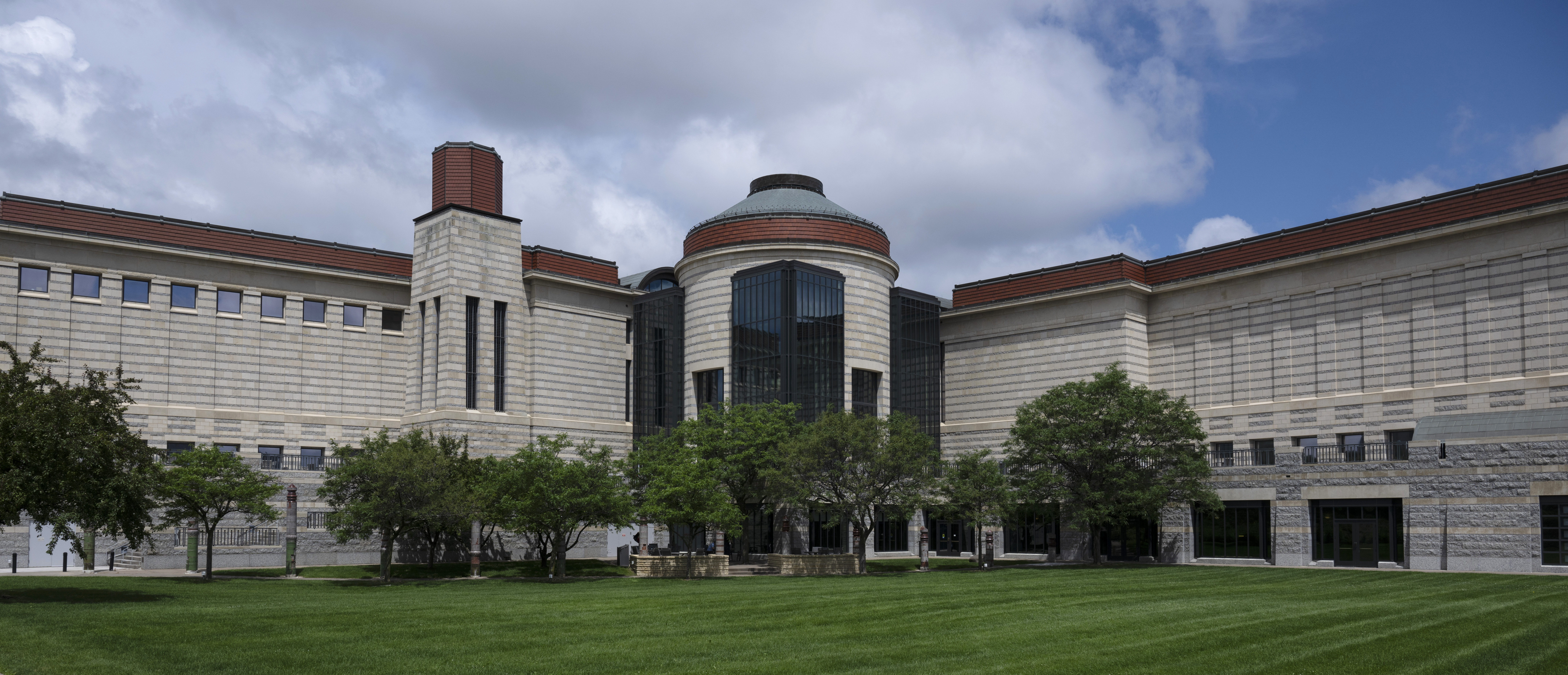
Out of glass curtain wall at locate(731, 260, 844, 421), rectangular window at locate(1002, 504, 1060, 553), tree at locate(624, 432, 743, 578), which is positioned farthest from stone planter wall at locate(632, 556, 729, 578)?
rectangular window at locate(1002, 504, 1060, 553)

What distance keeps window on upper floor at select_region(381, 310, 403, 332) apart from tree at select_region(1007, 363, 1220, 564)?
37639mm

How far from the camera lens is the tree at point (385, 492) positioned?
1634 inches

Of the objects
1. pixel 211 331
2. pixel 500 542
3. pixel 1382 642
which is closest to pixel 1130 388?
pixel 500 542

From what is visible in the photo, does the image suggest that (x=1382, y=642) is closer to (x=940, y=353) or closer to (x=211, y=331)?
(x=940, y=353)

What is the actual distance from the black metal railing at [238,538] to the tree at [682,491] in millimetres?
16836

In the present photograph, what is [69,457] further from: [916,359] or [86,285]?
[916,359]

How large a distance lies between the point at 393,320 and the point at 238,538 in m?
20.0

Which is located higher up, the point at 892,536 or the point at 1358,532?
the point at 1358,532

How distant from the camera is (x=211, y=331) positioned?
202ft

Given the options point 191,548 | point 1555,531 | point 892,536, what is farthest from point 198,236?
point 1555,531

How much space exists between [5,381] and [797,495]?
99.8 ft

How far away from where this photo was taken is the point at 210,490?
42781mm

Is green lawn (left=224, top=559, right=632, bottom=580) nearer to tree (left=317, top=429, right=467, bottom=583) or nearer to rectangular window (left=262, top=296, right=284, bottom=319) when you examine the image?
tree (left=317, top=429, right=467, bottom=583)

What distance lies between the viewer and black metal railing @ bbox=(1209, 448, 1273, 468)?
55219 millimetres
